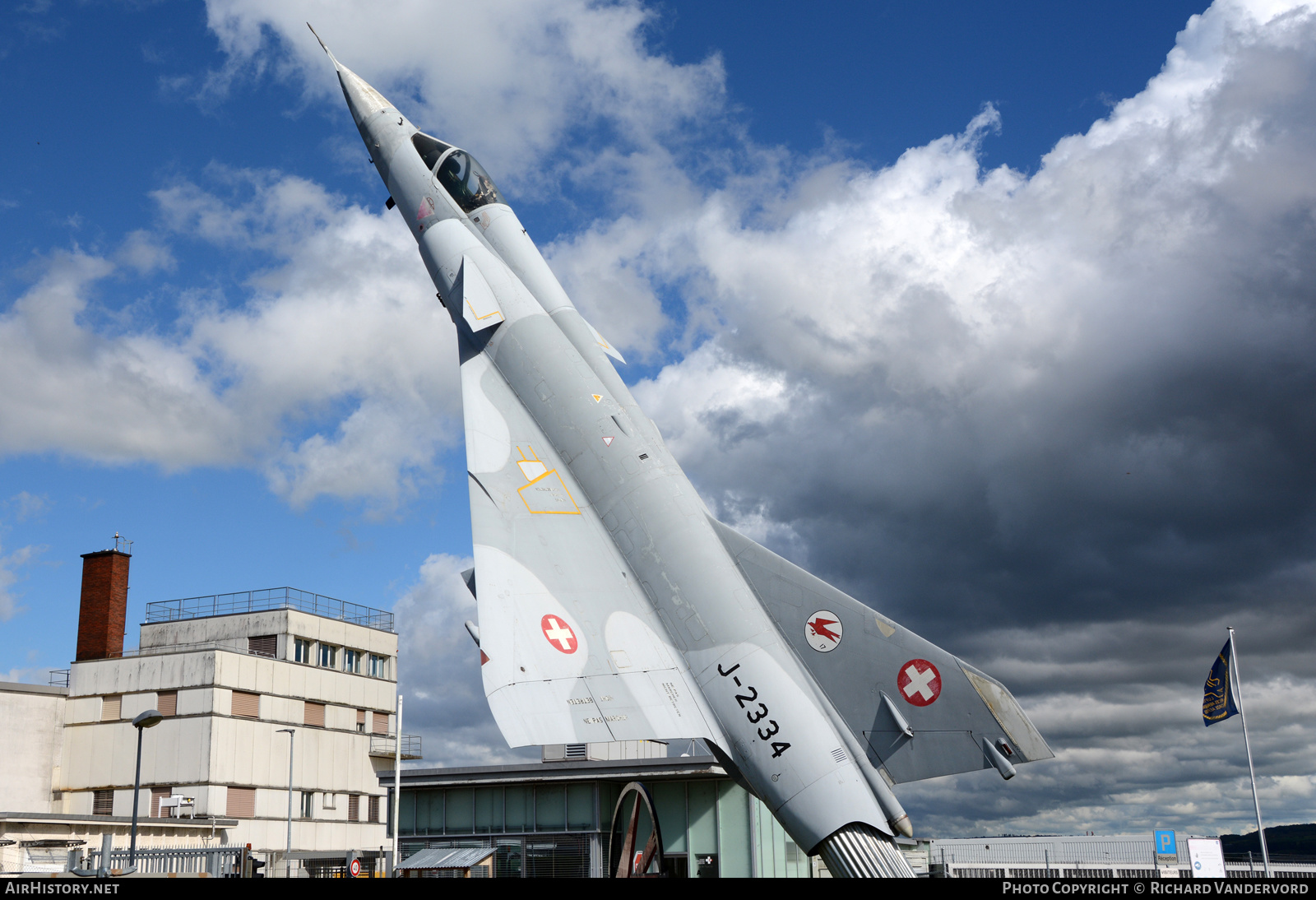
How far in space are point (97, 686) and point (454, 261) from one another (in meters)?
33.0

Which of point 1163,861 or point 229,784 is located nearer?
point 1163,861

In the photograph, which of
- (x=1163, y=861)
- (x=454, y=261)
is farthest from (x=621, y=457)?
(x=1163, y=861)

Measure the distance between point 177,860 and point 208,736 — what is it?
1222 cm

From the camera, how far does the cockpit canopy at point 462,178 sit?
2020cm

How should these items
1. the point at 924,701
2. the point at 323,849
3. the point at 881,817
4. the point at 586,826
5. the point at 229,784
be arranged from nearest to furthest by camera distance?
the point at 881,817, the point at 924,701, the point at 586,826, the point at 229,784, the point at 323,849

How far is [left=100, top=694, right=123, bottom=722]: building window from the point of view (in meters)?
40.9

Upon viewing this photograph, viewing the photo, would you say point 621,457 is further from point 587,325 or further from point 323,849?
point 323,849

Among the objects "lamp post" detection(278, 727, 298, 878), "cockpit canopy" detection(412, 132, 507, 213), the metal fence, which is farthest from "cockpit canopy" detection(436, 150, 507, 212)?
"lamp post" detection(278, 727, 298, 878)

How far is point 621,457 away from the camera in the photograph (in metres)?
16.1

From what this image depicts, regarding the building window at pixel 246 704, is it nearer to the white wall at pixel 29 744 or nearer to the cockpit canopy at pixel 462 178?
the white wall at pixel 29 744

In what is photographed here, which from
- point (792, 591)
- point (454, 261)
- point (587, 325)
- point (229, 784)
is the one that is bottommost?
point (229, 784)

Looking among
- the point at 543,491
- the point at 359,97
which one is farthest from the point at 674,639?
the point at 359,97

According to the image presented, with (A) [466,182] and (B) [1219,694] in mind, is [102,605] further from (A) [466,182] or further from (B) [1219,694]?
(B) [1219,694]

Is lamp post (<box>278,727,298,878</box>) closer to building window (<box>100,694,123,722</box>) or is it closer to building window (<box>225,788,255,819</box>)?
building window (<box>225,788,255,819</box>)
